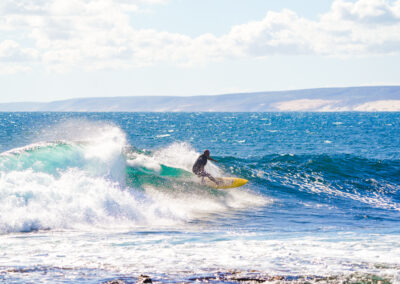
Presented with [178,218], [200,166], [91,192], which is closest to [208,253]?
[178,218]

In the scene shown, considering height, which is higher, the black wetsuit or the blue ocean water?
the black wetsuit

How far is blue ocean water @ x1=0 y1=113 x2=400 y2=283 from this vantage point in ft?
34.7

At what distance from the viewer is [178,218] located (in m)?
16.6

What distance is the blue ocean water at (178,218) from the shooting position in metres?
10.6

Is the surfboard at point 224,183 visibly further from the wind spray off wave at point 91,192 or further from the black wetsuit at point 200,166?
the wind spray off wave at point 91,192

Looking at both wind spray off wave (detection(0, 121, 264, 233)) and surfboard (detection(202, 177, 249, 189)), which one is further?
surfboard (detection(202, 177, 249, 189))

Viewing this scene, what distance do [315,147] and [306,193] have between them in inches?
1150

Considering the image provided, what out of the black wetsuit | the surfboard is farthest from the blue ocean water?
the black wetsuit

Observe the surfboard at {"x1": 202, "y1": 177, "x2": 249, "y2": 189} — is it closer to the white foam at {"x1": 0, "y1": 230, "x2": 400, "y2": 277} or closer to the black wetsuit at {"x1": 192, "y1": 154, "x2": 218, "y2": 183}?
the black wetsuit at {"x1": 192, "y1": 154, "x2": 218, "y2": 183}

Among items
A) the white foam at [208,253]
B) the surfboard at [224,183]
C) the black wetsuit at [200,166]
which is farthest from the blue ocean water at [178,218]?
the black wetsuit at [200,166]

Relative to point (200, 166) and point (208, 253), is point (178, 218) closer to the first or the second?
point (208, 253)

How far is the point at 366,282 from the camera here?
9.60 m

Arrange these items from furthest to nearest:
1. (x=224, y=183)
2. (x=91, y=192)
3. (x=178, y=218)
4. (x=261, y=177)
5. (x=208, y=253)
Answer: (x=261, y=177), (x=224, y=183), (x=91, y=192), (x=178, y=218), (x=208, y=253)

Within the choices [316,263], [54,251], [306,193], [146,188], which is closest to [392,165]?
[306,193]
